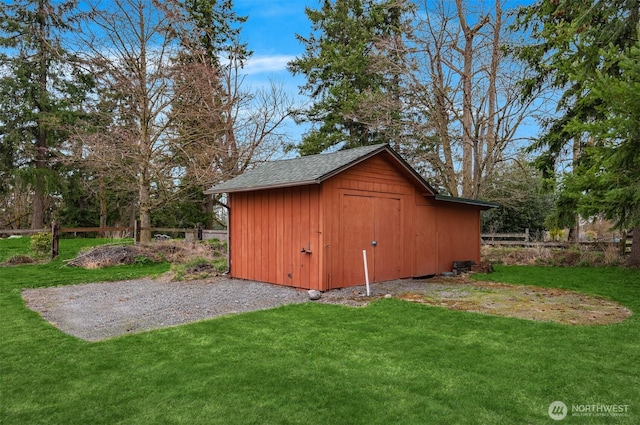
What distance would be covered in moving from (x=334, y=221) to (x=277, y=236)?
142 cm

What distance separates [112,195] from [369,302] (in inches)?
941

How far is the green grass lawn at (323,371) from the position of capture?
306 cm

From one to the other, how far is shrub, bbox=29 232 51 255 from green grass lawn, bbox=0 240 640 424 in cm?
890

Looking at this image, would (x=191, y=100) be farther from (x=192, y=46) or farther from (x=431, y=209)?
(x=431, y=209)

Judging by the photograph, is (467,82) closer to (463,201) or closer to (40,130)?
(463,201)

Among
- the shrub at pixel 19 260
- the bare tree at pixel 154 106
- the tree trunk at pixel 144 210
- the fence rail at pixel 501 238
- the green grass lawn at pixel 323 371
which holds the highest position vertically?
the bare tree at pixel 154 106

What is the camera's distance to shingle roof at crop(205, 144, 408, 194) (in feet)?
26.7

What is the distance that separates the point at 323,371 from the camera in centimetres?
388

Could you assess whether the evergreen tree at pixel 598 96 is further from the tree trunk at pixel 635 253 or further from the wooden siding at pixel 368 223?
the wooden siding at pixel 368 223

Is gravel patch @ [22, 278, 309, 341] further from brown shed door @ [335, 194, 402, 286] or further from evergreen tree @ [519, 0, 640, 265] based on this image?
evergreen tree @ [519, 0, 640, 265]

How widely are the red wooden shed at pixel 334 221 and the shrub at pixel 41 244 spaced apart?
25.2 feet

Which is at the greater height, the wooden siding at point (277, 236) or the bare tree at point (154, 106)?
the bare tree at point (154, 106)

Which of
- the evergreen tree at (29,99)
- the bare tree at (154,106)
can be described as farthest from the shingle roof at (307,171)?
the evergreen tree at (29,99)

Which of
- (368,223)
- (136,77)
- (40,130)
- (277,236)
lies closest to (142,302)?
(277,236)
